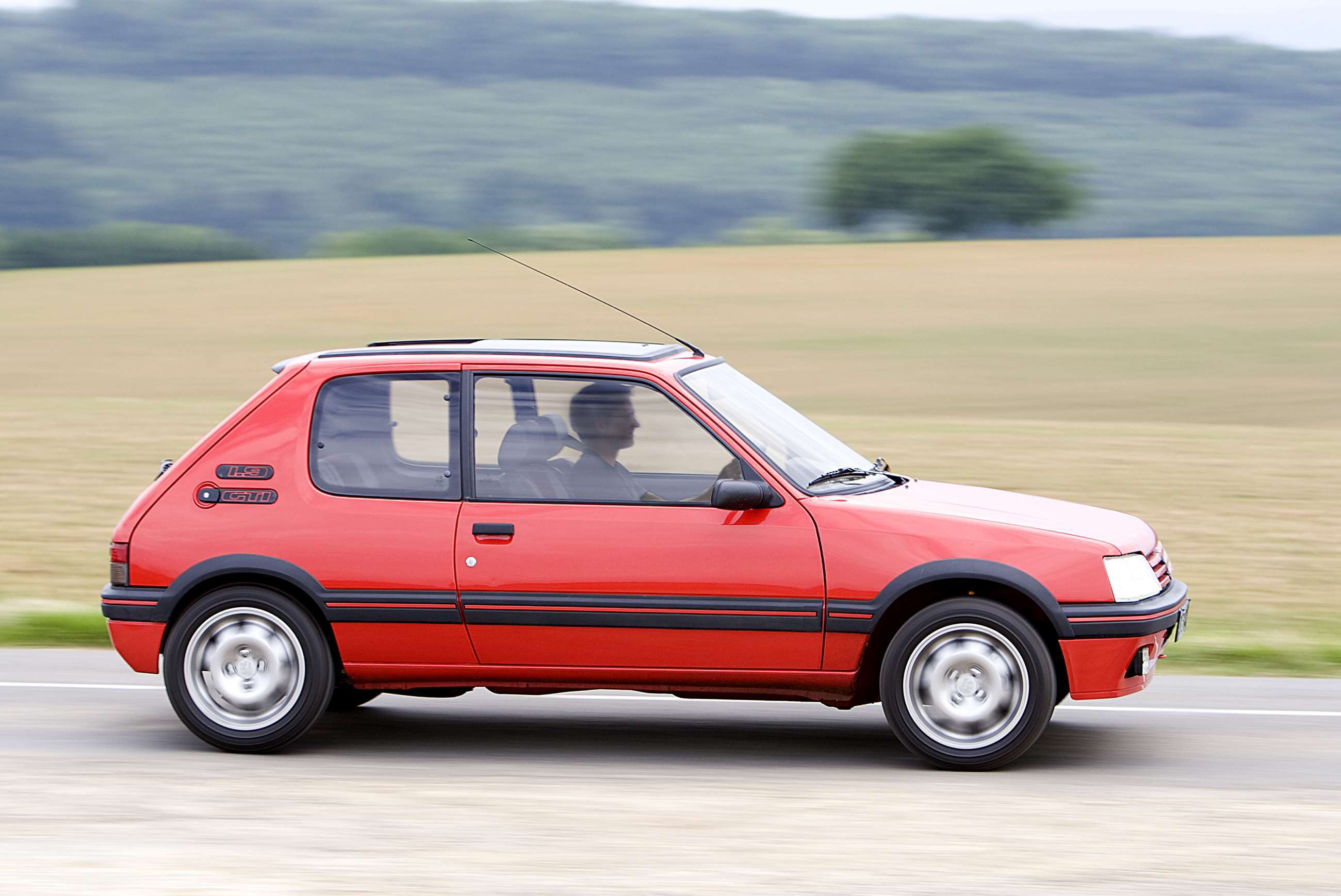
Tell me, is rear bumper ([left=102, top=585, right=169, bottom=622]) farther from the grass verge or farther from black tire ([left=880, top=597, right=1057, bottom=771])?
the grass verge

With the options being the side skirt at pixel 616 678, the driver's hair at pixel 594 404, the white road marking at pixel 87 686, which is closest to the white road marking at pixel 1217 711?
the side skirt at pixel 616 678

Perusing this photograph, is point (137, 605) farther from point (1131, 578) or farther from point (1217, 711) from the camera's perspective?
point (1217, 711)

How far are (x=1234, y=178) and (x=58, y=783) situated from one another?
63.2 metres

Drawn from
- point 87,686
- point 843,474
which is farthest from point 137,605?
point 843,474

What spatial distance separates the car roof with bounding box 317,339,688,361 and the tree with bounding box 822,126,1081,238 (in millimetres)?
52655

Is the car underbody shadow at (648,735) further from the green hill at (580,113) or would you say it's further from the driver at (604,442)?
the green hill at (580,113)

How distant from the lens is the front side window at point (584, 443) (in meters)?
6.32

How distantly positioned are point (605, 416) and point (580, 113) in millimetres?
74395

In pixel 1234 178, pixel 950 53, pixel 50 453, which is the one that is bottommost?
pixel 50 453

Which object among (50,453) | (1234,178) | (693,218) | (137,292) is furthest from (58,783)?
(1234,178)

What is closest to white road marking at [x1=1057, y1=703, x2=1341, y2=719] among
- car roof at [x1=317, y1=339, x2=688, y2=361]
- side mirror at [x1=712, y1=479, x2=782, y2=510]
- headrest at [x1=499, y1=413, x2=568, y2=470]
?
side mirror at [x1=712, y1=479, x2=782, y2=510]

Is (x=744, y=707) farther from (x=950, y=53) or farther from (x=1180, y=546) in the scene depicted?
(x=950, y=53)

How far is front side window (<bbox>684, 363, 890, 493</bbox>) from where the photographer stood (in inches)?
251

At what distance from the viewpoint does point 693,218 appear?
55094mm
